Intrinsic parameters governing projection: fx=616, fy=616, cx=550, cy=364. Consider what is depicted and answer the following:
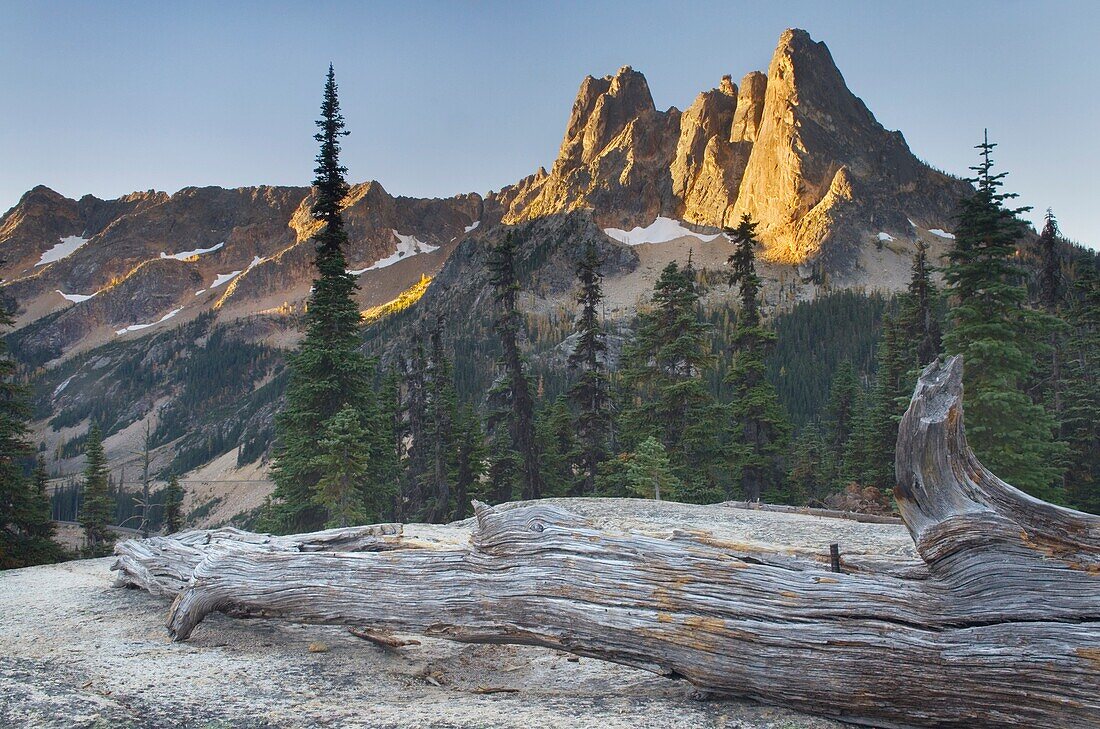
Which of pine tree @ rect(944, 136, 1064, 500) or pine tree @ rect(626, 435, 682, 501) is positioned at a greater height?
pine tree @ rect(944, 136, 1064, 500)

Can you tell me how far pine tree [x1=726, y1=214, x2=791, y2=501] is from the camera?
2488cm

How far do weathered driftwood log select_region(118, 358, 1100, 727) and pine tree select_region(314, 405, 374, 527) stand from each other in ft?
45.5

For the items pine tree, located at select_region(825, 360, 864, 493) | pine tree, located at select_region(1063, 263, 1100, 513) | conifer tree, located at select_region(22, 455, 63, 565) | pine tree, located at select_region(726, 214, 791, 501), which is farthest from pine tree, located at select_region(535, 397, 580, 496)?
pine tree, located at select_region(1063, 263, 1100, 513)

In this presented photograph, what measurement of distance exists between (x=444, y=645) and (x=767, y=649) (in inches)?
155

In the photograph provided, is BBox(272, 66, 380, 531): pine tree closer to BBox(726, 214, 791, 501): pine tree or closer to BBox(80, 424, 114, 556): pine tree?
BBox(726, 214, 791, 501): pine tree

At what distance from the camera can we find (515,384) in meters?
27.8

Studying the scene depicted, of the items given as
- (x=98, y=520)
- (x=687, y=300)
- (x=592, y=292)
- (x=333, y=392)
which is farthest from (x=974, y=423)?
(x=98, y=520)

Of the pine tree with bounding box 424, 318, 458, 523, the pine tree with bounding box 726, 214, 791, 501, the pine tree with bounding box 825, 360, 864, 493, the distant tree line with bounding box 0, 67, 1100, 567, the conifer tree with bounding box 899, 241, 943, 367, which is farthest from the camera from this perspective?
the pine tree with bounding box 825, 360, 864, 493

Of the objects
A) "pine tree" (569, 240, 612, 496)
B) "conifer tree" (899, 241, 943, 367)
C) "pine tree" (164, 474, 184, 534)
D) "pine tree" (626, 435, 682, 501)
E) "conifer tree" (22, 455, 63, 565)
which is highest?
"conifer tree" (899, 241, 943, 367)

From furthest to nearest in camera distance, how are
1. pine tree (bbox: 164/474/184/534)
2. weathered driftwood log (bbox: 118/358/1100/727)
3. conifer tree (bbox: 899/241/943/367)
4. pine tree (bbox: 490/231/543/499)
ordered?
pine tree (bbox: 164/474/184/534)
conifer tree (bbox: 899/241/943/367)
pine tree (bbox: 490/231/543/499)
weathered driftwood log (bbox: 118/358/1100/727)

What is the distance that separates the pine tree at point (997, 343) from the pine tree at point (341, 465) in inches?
767

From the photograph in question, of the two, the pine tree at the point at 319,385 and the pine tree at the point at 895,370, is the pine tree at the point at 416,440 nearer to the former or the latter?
the pine tree at the point at 319,385

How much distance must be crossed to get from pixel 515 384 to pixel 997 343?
17800 mm

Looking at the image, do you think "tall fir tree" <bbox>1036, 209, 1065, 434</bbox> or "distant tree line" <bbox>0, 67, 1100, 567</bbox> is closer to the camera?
→ "distant tree line" <bbox>0, 67, 1100, 567</bbox>
